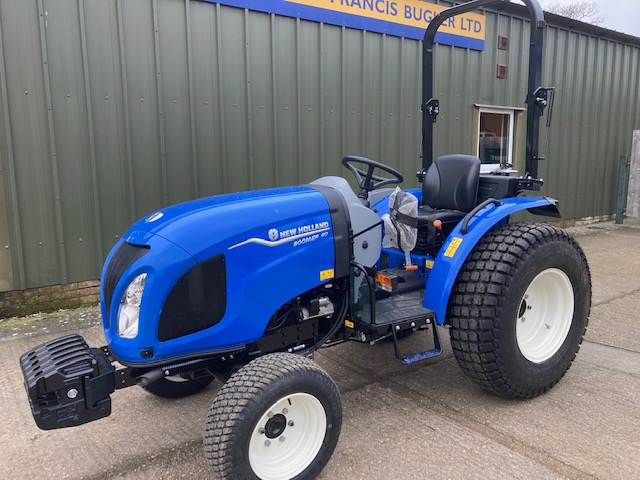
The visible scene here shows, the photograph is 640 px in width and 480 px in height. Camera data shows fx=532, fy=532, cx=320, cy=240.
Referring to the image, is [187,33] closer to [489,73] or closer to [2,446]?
[2,446]

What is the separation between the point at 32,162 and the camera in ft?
14.8

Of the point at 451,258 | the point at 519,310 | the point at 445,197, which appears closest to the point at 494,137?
the point at 445,197

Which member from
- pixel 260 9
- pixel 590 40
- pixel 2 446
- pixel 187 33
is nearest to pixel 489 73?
pixel 590 40

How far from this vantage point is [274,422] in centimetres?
221

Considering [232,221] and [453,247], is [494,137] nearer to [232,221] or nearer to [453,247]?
[453,247]

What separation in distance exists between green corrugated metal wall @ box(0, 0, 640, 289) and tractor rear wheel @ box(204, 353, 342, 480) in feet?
10.5

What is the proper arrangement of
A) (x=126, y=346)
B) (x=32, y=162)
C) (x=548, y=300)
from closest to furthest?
1. (x=126, y=346)
2. (x=548, y=300)
3. (x=32, y=162)

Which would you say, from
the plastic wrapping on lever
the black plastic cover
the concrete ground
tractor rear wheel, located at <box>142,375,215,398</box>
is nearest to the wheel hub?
the concrete ground

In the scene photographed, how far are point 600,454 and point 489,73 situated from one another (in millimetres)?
6260

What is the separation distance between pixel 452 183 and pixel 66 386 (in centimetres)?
247

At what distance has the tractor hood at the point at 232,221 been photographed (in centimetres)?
229

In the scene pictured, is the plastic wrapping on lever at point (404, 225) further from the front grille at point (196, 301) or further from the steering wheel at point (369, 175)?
the front grille at point (196, 301)

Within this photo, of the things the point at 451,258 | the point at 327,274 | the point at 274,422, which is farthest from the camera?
the point at 451,258

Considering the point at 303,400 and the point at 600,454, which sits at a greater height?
the point at 303,400
